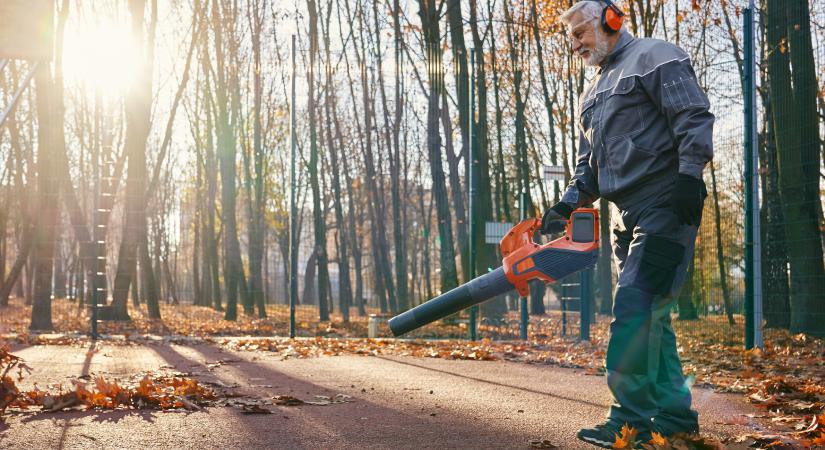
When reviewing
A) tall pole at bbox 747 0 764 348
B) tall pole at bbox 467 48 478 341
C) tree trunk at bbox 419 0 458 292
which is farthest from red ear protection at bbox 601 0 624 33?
tree trunk at bbox 419 0 458 292

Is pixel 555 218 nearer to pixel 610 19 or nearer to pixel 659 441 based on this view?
pixel 610 19

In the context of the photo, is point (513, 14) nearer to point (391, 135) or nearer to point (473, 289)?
point (391, 135)

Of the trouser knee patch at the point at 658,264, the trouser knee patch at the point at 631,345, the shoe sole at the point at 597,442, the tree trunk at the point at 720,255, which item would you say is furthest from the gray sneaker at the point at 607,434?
the tree trunk at the point at 720,255

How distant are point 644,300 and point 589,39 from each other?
4.17ft

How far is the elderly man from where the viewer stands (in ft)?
11.7

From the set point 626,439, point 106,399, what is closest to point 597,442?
point 626,439

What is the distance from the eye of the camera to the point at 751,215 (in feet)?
32.8

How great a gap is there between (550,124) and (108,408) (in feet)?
70.3

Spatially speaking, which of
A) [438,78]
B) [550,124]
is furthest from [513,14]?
[438,78]

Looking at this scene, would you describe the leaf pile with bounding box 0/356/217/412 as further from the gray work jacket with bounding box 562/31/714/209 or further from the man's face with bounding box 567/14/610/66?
the man's face with bounding box 567/14/610/66

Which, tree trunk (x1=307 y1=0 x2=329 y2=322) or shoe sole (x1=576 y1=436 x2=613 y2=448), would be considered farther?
tree trunk (x1=307 y1=0 x2=329 y2=322)

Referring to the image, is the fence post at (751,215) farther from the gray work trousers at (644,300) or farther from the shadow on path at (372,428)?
the gray work trousers at (644,300)

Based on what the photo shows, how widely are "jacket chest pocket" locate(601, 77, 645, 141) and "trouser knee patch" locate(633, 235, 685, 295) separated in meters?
0.52

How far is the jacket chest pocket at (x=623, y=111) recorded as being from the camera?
3.74 m
